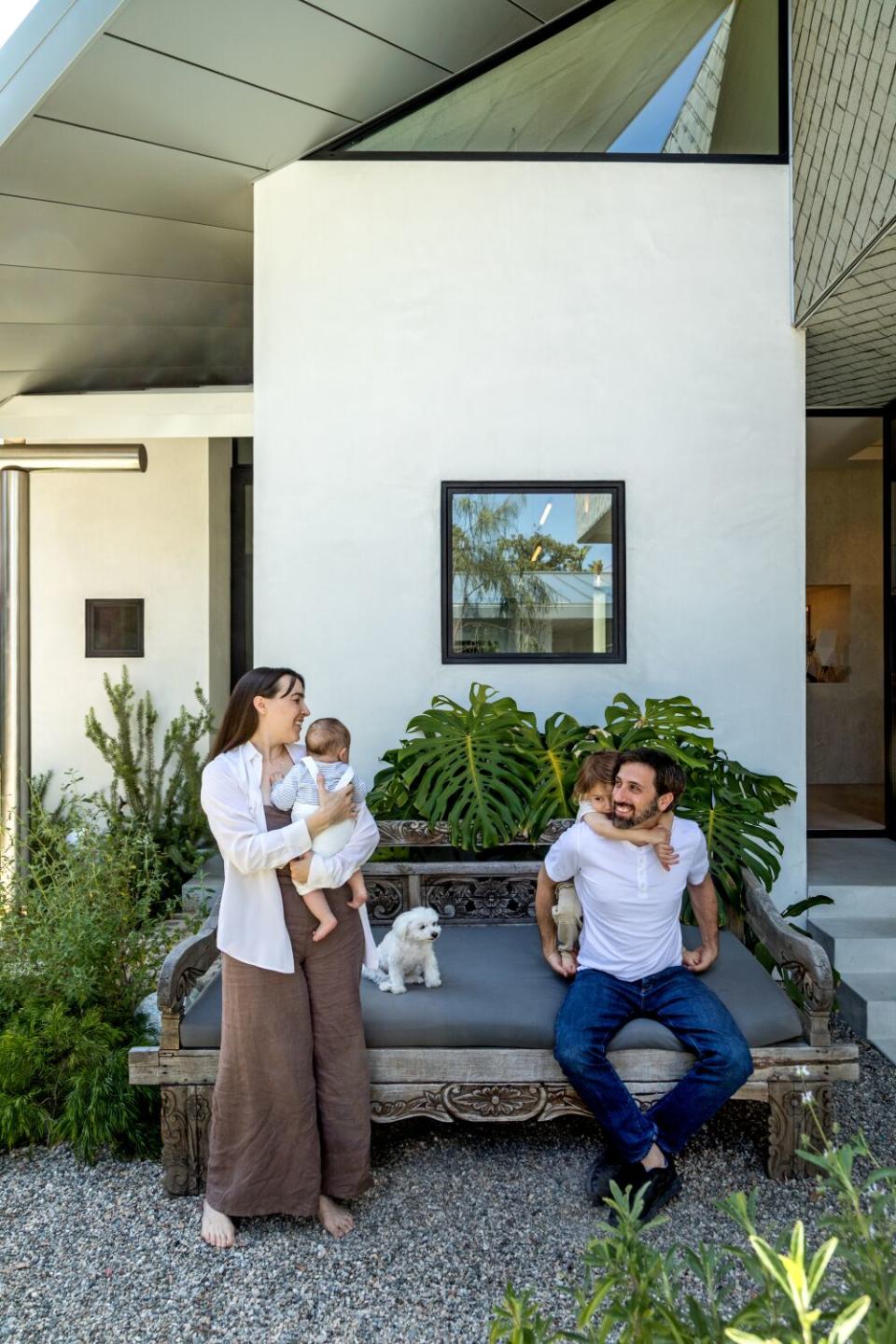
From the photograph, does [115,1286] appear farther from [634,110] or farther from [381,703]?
[634,110]

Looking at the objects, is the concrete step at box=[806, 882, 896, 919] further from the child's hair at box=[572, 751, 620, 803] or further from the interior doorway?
the interior doorway

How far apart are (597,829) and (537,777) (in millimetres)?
1009

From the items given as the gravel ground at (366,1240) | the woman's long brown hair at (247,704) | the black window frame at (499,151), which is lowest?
the gravel ground at (366,1240)

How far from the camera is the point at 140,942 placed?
372cm

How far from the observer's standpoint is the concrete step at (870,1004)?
156 inches

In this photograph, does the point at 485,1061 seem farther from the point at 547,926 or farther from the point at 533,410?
the point at 533,410

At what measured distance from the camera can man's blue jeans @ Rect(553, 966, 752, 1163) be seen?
9.02 ft

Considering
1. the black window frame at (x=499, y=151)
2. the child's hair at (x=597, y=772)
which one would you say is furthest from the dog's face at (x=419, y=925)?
the black window frame at (x=499, y=151)

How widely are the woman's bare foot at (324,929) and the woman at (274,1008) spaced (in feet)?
0.13

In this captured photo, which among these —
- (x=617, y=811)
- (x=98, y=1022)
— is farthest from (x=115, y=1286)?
(x=617, y=811)

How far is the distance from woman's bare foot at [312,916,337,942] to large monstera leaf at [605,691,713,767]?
5.73 feet

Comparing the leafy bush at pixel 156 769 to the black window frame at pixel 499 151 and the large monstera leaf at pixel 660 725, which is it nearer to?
the large monstera leaf at pixel 660 725

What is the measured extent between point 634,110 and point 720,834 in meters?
3.48

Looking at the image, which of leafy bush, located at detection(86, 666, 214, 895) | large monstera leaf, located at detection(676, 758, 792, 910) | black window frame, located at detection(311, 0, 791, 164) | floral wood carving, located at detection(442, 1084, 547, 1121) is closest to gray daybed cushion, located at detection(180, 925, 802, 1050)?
floral wood carving, located at detection(442, 1084, 547, 1121)
